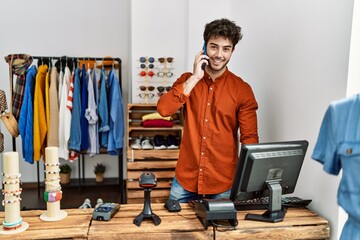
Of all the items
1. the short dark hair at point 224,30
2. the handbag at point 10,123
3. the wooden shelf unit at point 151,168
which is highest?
the short dark hair at point 224,30

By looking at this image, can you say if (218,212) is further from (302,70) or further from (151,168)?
(151,168)

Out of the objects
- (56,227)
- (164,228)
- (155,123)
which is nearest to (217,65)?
(164,228)

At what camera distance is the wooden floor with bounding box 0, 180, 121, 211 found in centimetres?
356

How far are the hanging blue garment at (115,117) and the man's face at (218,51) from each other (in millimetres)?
1755

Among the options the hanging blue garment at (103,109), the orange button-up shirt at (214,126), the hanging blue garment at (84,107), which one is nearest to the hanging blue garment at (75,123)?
the hanging blue garment at (84,107)

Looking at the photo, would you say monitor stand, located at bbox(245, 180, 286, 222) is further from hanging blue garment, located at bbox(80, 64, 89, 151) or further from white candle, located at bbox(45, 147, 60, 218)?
hanging blue garment, located at bbox(80, 64, 89, 151)

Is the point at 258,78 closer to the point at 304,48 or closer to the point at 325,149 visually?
the point at 304,48

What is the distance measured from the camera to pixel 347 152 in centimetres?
100

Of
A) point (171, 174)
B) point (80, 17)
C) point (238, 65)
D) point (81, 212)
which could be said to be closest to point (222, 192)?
point (81, 212)

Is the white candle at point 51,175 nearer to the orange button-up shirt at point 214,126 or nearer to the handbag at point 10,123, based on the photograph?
the orange button-up shirt at point 214,126

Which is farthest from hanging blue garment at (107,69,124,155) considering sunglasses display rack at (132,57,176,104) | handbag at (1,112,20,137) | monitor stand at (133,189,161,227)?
monitor stand at (133,189,161,227)

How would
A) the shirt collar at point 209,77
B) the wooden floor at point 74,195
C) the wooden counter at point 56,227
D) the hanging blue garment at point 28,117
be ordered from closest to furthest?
the wooden counter at point 56,227 < the shirt collar at point 209,77 < the hanging blue garment at point 28,117 < the wooden floor at point 74,195

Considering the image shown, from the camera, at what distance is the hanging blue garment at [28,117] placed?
3.32 metres

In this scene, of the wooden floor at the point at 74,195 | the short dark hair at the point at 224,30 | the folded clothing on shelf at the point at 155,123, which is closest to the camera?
the short dark hair at the point at 224,30
